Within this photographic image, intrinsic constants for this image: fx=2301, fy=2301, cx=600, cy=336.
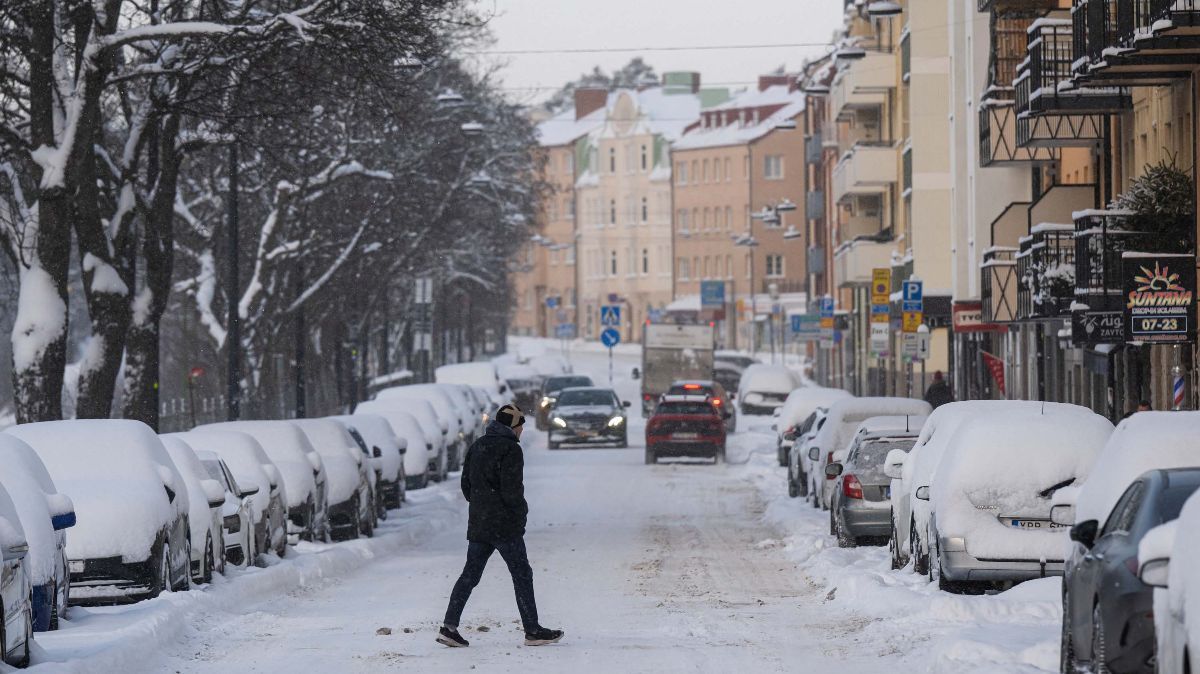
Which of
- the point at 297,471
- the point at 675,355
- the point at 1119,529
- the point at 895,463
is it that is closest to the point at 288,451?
the point at 297,471

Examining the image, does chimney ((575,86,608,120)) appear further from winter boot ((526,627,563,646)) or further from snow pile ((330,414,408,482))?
winter boot ((526,627,563,646))

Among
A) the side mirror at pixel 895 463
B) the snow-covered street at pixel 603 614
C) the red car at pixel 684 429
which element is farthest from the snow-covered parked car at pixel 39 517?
the red car at pixel 684 429

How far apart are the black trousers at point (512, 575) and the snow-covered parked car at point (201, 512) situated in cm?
433

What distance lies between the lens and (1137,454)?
488 inches

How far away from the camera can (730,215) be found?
6058 inches

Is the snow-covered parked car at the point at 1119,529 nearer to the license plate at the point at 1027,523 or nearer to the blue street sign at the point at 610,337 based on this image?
the license plate at the point at 1027,523

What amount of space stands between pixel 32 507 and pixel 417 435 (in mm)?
24386

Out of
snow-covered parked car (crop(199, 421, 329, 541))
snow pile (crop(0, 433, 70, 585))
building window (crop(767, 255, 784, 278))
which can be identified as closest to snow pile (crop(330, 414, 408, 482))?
snow-covered parked car (crop(199, 421, 329, 541))

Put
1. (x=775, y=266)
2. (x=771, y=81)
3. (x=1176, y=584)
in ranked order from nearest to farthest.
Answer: (x=1176, y=584), (x=775, y=266), (x=771, y=81)

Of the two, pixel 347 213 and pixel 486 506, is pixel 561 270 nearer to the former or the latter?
pixel 347 213

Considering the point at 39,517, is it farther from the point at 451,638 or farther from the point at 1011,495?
the point at 1011,495

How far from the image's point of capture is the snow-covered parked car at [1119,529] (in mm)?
10289

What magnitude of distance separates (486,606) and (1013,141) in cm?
2842

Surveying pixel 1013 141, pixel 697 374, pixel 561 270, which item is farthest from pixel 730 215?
pixel 1013 141
